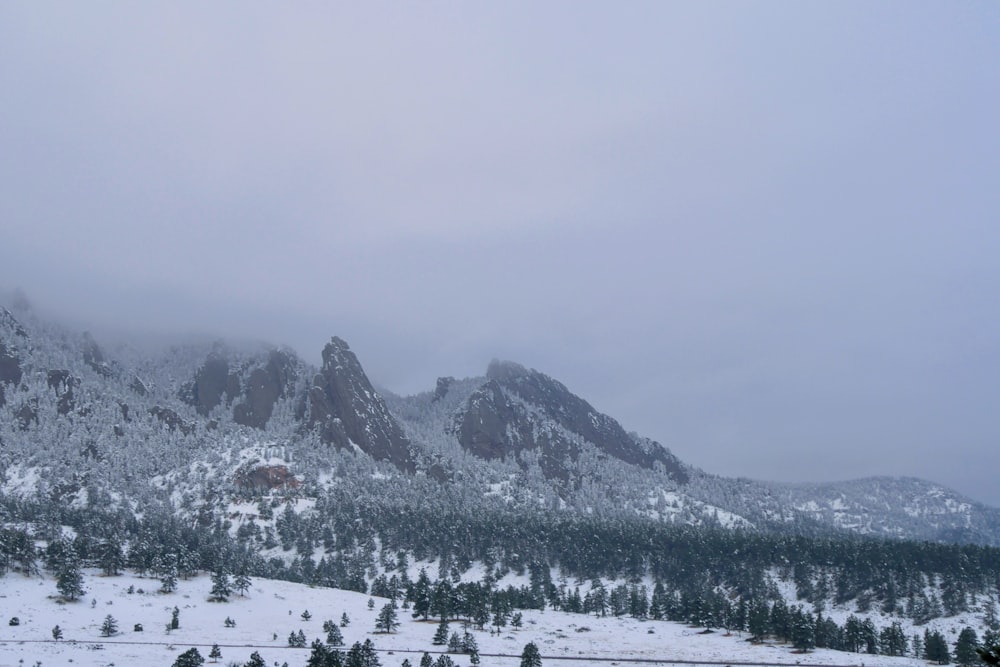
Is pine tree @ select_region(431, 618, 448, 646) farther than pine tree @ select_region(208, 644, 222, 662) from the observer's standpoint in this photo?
Yes

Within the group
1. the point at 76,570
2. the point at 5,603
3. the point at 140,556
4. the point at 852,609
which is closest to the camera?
the point at 5,603

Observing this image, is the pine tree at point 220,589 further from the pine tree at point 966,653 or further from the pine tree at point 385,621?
the pine tree at point 966,653

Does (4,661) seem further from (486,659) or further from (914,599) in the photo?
(914,599)

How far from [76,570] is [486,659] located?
85568mm

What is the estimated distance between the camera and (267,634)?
133 m

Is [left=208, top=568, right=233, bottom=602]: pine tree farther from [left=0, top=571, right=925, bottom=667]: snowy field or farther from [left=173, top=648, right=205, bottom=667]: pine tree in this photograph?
[left=173, top=648, right=205, bottom=667]: pine tree

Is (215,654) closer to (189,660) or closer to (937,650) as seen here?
(189,660)

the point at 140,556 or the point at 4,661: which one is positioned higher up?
the point at 140,556

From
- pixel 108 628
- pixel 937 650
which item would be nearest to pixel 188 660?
pixel 108 628

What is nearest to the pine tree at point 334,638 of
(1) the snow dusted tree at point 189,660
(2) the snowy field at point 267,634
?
(2) the snowy field at point 267,634

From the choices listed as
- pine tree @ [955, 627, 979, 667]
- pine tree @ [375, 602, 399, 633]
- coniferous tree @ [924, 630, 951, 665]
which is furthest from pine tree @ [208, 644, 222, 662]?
coniferous tree @ [924, 630, 951, 665]

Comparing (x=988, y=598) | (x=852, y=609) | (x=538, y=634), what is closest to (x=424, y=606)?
(x=538, y=634)

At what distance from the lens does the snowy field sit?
111 m

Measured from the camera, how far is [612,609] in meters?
190
